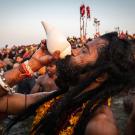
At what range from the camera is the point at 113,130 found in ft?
7.55

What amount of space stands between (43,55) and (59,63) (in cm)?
54

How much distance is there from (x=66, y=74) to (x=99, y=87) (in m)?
0.28

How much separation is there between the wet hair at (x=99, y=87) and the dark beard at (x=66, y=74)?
0.02 m

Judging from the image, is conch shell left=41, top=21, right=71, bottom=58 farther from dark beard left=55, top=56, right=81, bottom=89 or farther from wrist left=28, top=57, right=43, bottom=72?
wrist left=28, top=57, right=43, bottom=72

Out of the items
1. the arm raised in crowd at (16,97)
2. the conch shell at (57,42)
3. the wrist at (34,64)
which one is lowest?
the arm raised in crowd at (16,97)

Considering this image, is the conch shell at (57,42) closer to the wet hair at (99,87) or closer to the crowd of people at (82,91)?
the crowd of people at (82,91)

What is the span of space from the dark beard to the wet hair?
0.06 ft

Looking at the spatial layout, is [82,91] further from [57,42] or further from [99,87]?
[57,42]

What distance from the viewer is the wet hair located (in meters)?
2.55

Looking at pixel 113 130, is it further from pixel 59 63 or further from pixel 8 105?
pixel 8 105

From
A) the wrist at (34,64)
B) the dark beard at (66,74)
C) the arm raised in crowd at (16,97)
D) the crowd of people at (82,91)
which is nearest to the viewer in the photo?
the crowd of people at (82,91)

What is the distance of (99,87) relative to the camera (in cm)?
263

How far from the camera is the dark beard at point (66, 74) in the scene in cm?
273

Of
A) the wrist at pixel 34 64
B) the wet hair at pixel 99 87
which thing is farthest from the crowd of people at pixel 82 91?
the wrist at pixel 34 64
